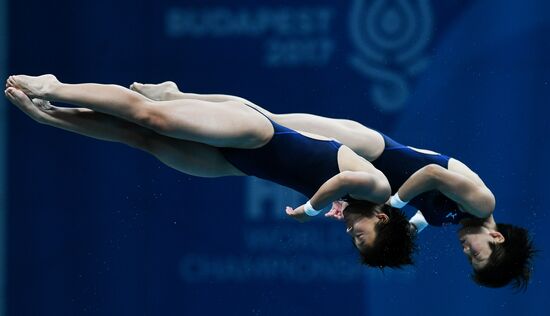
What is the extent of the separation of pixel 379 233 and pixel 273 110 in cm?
249

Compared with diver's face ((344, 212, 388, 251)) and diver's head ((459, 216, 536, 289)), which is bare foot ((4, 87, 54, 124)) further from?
diver's head ((459, 216, 536, 289))

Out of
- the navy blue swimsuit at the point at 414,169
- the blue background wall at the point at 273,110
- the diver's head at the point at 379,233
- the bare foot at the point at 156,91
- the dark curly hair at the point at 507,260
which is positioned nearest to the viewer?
the diver's head at the point at 379,233

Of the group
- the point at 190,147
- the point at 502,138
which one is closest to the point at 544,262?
the point at 502,138

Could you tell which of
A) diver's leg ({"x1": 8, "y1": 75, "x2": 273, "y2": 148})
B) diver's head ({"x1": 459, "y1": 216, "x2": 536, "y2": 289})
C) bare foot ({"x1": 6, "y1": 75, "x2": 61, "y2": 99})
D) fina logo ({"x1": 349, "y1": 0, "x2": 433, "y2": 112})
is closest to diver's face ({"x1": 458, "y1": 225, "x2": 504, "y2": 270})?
diver's head ({"x1": 459, "y1": 216, "x2": 536, "y2": 289})

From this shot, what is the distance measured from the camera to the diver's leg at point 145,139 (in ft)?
17.5

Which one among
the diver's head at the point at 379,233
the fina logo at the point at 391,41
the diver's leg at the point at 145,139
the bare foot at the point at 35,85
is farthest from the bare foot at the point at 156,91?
the fina logo at the point at 391,41

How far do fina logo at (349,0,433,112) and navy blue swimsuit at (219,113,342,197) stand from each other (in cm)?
218

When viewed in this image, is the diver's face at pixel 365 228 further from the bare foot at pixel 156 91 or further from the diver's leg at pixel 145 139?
the bare foot at pixel 156 91

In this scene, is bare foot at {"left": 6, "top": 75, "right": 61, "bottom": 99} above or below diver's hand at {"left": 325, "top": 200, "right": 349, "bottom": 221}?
above

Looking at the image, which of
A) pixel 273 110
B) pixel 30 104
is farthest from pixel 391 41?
pixel 30 104

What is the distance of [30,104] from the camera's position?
17.1 feet

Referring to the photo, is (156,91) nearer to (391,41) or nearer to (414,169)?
(414,169)

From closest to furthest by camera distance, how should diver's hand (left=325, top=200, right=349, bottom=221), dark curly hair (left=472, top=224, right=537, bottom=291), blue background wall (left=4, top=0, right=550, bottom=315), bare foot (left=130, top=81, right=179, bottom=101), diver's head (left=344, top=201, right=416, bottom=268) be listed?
diver's head (left=344, top=201, right=416, bottom=268)
dark curly hair (left=472, top=224, right=537, bottom=291)
diver's hand (left=325, top=200, right=349, bottom=221)
bare foot (left=130, top=81, right=179, bottom=101)
blue background wall (left=4, top=0, right=550, bottom=315)

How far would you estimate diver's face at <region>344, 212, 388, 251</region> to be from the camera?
16.9 ft
